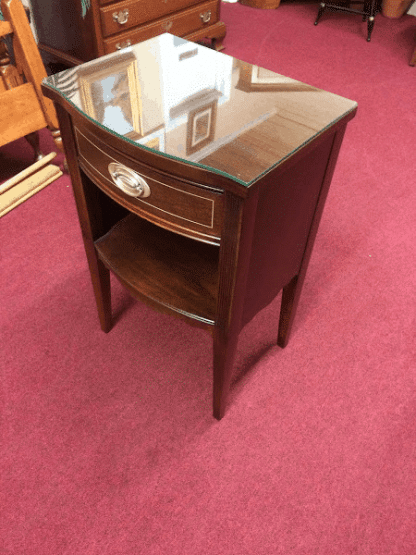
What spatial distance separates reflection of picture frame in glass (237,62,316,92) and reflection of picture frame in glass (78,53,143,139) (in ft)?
0.85

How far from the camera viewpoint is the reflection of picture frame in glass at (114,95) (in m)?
0.93

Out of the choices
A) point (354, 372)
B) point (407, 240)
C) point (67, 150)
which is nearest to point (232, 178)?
point (67, 150)

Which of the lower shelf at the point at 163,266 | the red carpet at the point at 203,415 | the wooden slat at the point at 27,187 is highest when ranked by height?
the lower shelf at the point at 163,266

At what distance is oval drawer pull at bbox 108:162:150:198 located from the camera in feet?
3.10

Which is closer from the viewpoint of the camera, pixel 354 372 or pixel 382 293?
pixel 354 372

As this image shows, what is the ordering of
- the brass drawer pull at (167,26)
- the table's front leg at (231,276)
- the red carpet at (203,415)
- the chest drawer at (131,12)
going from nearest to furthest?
1. the table's front leg at (231,276)
2. the red carpet at (203,415)
3. the chest drawer at (131,12)
4. the brass drawer pull at (167,26)

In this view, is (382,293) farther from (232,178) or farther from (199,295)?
(232,178)

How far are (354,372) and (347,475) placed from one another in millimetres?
371

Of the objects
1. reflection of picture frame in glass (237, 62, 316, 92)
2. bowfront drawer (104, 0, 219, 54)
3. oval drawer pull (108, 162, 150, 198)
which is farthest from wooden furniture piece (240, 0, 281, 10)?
oval drawer pull (108, 162, 150, 198)

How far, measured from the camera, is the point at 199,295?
1.18 meters

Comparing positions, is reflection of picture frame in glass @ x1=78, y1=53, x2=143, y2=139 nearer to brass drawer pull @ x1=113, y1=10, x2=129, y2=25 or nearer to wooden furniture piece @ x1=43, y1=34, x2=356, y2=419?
wooden furniture piece @ x1=43, y1=34, x2=356, y2=419

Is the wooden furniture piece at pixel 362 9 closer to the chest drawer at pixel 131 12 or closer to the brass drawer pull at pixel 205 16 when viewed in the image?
the brass drawer pull at pixel 205 16

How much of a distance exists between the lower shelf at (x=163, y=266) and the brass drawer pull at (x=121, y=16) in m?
1.68

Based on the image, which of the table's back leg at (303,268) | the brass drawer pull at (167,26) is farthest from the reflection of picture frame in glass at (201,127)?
the brass drawer pull at (167,26)
